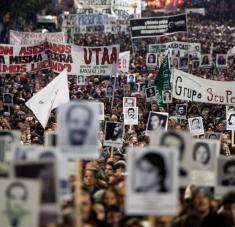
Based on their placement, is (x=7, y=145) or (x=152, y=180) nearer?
(x=152, y=180)

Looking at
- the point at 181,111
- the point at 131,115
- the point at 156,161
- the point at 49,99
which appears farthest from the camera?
the point at 181,111

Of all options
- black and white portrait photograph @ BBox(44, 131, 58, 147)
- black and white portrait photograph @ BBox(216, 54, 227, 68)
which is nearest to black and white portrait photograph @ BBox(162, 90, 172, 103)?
black and white portrait photograph @ BBox(44, 131, 58, 147)

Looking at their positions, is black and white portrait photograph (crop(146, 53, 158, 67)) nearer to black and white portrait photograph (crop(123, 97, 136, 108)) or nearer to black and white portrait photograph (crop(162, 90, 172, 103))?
black and white portrait photograph (crop(162, 90, 172, 103))

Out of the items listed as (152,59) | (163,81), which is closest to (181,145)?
(163,81)

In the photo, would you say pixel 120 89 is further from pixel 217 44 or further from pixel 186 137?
pixel 217 44

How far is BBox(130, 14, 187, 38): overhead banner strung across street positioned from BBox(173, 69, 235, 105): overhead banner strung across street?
11.9 meters

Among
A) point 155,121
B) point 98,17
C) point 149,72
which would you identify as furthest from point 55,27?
point 155,121

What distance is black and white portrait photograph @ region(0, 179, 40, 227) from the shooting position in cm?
799

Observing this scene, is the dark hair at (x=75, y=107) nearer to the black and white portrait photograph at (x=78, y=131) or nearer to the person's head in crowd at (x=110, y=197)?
the black and white portrait photograph at (x=78, y=131)

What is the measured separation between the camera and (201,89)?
23984mm

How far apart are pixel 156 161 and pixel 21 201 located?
40.0 inches

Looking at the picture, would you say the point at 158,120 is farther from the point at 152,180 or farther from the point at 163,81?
the point at 152,180

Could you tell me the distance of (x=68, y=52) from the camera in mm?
25016

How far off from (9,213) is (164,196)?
1126 millimetres
